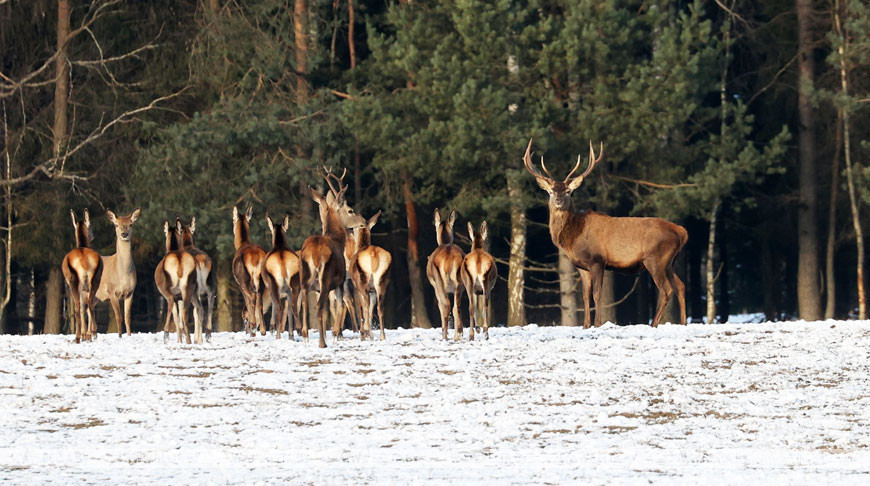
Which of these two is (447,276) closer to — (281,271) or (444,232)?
(444,232)

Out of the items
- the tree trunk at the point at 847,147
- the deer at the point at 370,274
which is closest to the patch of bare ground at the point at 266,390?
the deer at the point at 370,274

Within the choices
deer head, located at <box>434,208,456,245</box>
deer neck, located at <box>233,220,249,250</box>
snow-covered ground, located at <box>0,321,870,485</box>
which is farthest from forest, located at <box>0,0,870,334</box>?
snow-covered ground, located at <box>0,321,870,485</box>

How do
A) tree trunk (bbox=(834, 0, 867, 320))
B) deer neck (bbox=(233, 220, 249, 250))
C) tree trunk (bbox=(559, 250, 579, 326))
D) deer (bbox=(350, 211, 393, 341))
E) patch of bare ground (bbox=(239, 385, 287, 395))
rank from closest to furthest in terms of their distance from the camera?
patch of bare ground (bbox=(239, 385, 287, 395))
deer (bbox=(350, 211, 393, 341))
deer neck (bbox=(233, 220, 249, 250))
tree trunk (bbox=(559, 250, 579, 326))
tree trunk (bbox=(834, 0, 867, 320))

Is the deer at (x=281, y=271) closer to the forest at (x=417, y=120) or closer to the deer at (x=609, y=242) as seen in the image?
the deer at (x=609, y=242)

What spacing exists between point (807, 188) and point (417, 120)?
990cm

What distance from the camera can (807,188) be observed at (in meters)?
34.4

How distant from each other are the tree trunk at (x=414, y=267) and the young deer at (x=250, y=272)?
11.8 m

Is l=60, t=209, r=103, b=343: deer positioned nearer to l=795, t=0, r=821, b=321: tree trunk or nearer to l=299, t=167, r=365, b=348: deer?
l=299, t=167, r=365, b=348: deer

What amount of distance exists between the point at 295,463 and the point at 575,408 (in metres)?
3.53

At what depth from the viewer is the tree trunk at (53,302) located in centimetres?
3531

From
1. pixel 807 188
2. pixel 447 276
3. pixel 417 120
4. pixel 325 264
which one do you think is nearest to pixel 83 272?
pixel 325 264

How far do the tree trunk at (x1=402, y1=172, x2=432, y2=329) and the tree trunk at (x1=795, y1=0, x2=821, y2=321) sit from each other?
9140 mm

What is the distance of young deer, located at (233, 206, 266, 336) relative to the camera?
66.2 feet

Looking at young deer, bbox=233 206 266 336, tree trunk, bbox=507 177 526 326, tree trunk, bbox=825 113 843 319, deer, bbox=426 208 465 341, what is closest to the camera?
deer, bbox=426 208 465 341
